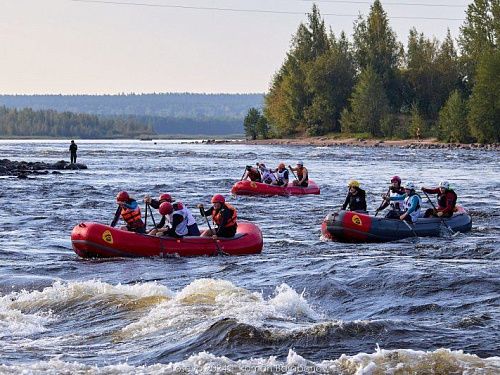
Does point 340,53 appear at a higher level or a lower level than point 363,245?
higher

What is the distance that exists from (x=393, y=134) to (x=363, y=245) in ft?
234

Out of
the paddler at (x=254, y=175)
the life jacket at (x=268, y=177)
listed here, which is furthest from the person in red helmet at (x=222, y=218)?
the paddler at (x=254, y=175)

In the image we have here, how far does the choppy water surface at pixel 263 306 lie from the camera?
35.7 ft

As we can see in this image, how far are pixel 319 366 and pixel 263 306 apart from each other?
310cm

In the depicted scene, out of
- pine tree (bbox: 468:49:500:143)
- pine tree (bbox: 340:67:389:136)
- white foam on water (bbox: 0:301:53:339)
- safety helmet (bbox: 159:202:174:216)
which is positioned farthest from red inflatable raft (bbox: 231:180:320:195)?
pine tree (bbox: 340:67:389:136)

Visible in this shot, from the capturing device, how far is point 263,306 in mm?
13516

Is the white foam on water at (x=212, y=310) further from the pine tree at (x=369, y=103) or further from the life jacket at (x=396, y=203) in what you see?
the pine tree at (x=369, y=103)

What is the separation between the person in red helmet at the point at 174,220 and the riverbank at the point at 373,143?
55205 mm

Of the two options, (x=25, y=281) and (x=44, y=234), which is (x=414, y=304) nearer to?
(x=25, y=281)

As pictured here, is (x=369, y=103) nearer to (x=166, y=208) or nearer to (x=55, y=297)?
(x=166, y=208)

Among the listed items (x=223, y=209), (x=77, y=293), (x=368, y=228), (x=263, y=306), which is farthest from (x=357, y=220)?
(x=263, y=306)

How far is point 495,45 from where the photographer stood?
86.7 metres

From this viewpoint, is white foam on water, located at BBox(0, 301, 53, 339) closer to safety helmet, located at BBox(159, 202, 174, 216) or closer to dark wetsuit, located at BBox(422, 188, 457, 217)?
safety helmet, located at BBox(159, 202, 174, 216)

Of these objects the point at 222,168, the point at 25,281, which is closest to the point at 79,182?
the point at 222,168
